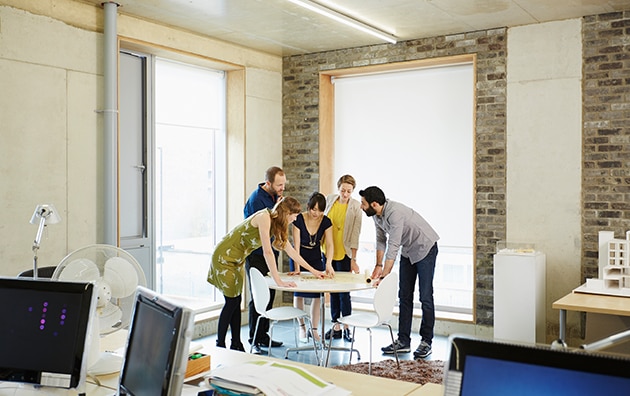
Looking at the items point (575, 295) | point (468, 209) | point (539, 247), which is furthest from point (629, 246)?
point (468, 209)

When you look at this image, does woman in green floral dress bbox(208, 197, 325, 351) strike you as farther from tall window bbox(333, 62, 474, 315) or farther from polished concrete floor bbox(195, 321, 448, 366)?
tall window bbox(333, 62, 474, 315)

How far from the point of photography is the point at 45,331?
2.31m

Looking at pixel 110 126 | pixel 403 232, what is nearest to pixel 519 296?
pixel 403 232

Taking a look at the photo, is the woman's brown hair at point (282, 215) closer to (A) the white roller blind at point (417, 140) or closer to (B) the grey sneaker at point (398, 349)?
(B) the grey sneaker at point (398, 349)

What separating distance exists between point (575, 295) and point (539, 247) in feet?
5.12

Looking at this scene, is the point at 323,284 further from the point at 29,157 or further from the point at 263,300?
the point at 29,157

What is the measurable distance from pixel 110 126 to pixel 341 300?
283 cm

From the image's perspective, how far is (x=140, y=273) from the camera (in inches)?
114

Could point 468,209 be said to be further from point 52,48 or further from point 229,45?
point 52,48

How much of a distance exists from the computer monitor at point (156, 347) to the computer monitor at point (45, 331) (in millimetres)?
247

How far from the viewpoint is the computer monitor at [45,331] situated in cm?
227

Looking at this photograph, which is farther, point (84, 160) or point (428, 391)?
point (84, 160)

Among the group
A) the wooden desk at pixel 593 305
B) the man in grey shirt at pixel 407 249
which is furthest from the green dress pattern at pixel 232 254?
the wooden desk at pixel 593 305

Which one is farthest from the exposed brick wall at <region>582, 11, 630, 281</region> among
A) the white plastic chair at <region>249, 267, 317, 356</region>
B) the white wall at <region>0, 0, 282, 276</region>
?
the white wall at <region>0, 0, 282, 276</region>
